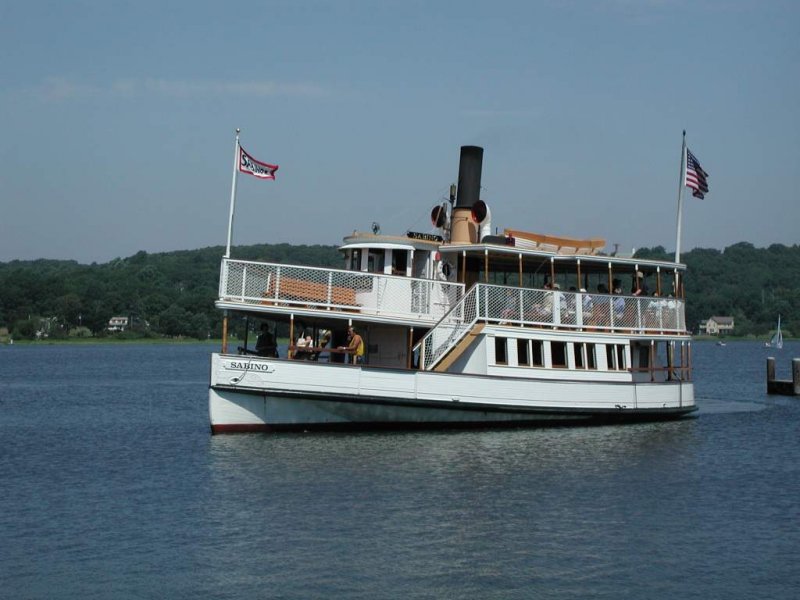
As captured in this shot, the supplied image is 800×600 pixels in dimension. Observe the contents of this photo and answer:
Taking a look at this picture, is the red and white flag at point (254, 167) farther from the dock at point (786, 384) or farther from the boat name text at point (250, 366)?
the dock at point (786, 384)

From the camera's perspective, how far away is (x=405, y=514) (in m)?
21.9

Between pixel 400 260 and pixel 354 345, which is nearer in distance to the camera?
pixel 354 345

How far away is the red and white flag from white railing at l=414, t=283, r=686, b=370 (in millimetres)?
6293

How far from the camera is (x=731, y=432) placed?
36438 millimetres

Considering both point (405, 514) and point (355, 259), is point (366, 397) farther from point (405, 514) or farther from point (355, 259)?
point (405, 514)

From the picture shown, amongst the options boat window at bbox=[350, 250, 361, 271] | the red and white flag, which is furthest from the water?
the red and white flag

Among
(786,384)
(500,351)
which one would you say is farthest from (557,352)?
(786,384)

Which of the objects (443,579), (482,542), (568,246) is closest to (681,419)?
(568,246)

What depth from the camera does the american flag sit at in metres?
37.4

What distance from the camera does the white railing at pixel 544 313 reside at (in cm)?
3206

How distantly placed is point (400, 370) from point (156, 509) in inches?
374

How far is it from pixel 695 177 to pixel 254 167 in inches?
590

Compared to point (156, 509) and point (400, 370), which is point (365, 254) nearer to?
point (400, 370)

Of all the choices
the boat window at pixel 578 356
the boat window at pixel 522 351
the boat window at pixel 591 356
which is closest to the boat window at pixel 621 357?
the boat window at pixel 591 356
